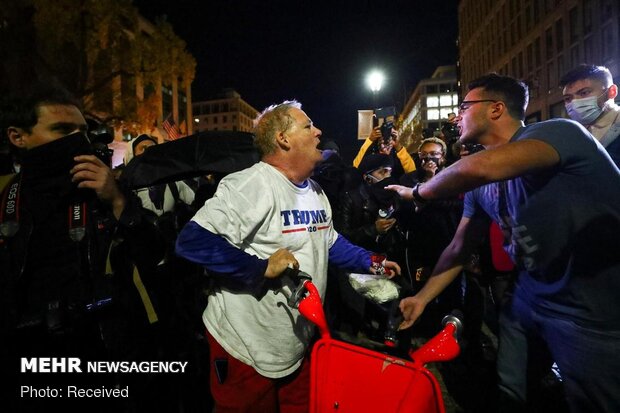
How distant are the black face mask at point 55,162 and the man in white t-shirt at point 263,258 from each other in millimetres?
787

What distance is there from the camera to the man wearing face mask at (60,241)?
201 cm

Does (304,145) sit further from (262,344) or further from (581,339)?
(581,339)

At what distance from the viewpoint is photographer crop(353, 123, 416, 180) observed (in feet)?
20.3

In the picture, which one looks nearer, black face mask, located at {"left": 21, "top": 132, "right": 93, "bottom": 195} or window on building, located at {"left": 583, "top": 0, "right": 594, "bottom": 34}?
black face mask, located at {"left": 21, "top": 132, "right": 93, "bottom": 195}

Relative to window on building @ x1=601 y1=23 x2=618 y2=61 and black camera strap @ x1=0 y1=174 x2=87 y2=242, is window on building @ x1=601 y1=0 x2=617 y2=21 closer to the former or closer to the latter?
window on building @ x1=601 y1=23 x2=618 y2=61

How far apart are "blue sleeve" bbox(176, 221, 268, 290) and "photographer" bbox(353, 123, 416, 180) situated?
454cm

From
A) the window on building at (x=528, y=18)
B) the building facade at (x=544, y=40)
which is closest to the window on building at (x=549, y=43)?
the building facade at (x=544, y=40)

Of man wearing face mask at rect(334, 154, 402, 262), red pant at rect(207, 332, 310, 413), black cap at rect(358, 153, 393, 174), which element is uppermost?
black cap at rect(358, 153, 393, 174)

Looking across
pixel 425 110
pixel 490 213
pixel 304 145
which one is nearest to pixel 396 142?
pixel 490 213

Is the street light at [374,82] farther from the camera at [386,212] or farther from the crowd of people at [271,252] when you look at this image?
the crowd of people at [271,252]

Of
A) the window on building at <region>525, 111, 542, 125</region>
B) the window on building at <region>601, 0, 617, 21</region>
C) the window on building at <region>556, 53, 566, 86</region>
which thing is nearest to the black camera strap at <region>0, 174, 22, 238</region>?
the window on building at <region>601, 0, 617, 21</region>

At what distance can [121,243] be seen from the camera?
7.54 ft

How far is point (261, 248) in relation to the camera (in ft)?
7.30

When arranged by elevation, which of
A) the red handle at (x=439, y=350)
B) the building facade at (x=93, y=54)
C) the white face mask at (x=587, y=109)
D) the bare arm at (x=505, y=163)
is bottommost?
the red handle at (x=439, y=350)
